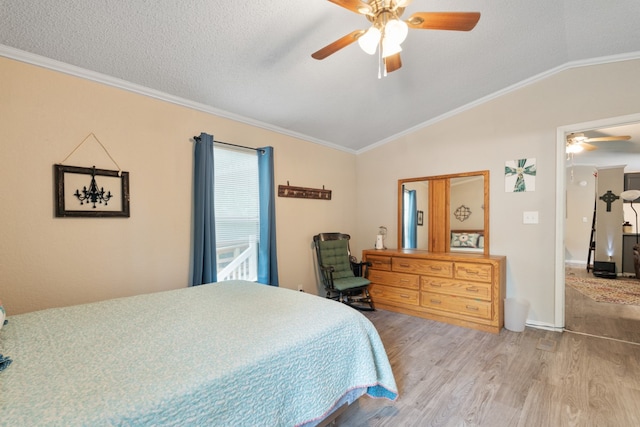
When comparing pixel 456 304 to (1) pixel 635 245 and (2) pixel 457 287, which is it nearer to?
(2) pixel 457 287

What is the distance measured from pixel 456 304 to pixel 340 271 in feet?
4.85

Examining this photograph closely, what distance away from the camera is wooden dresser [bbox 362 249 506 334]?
10.3ft

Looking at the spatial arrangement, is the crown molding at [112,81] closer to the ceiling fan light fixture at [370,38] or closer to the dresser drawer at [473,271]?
the ceiling fan light fixture at [370,38]

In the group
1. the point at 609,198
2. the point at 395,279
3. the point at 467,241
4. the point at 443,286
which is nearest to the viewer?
the point at 443,286

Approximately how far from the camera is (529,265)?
3314 mm

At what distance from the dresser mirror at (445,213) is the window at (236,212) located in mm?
2203

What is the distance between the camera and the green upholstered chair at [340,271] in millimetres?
3674

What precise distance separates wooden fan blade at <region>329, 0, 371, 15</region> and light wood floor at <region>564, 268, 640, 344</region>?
387 centimetres

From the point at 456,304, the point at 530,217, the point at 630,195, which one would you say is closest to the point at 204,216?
the point at 456,304

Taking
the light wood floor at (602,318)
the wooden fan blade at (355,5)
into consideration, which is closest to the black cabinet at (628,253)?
the light wood floor at (602,318)

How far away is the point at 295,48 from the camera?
89.5 inches

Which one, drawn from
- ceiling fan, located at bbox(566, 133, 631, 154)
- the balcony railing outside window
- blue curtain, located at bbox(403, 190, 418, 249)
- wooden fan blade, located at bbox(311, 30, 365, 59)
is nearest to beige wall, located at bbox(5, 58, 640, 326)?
blue curtain, located at bbox(403, 190, 418, 249)

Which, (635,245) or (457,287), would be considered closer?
(457,287)

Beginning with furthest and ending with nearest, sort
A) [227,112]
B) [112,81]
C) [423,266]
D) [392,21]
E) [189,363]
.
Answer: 1. [423,266]
2. [227,112]
3. [112,81]
4. [392,21]
5. [189,363]
